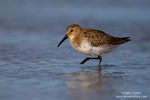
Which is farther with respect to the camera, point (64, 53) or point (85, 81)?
point (64, 53)

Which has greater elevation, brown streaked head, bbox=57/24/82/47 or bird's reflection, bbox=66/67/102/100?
brown streaked head, bbox=57/24/82/47

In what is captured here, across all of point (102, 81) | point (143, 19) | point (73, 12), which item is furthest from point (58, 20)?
point (102, 81)

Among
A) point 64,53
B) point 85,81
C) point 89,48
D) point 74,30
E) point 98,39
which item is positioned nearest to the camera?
point 85,81

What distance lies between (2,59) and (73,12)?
761 cm

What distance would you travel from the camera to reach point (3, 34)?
12.1 metres

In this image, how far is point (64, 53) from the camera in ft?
32.0

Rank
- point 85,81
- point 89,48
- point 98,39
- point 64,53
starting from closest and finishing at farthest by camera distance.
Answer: point 85,81 < point 89,48 < point 98,39 < point 64,53

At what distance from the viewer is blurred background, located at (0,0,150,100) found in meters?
6.00

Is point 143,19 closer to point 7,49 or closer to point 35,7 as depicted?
point 35,7

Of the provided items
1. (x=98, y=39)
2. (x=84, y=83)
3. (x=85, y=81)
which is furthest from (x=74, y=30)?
(x=84, y=83)

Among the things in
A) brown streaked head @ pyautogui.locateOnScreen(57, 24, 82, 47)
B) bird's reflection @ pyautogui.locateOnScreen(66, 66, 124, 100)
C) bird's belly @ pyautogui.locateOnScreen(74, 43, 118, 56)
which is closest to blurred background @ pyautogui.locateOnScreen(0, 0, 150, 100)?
bird's reflection @ pyautogui.locateOnScreen(66, 66, 124, 100)

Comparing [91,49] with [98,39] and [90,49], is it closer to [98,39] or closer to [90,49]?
[90,49]

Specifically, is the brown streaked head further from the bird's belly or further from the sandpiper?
the bird's belly

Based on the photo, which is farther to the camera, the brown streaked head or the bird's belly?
the brown streaked head
